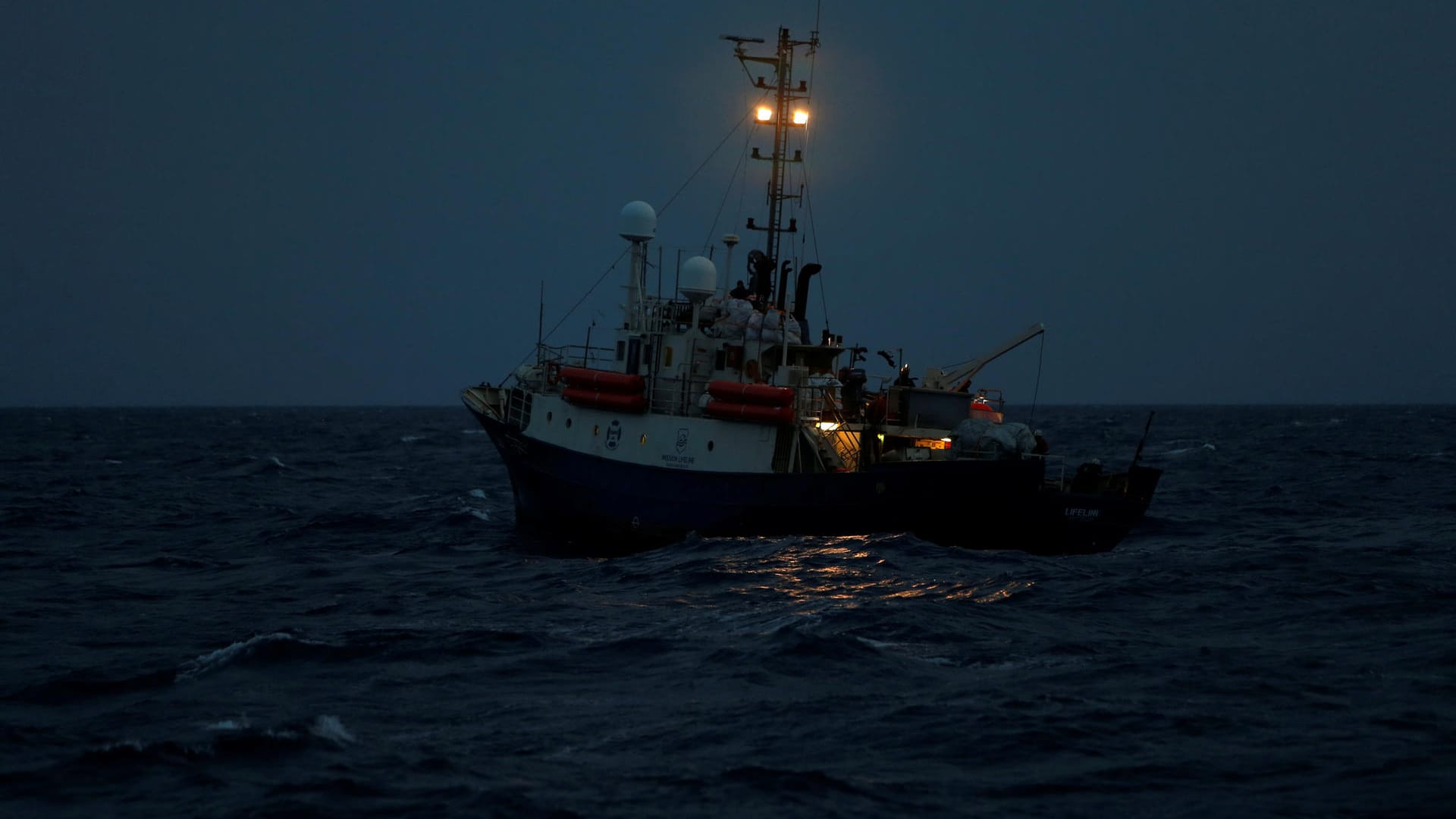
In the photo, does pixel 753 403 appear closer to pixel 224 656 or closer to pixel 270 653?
pixel 270 653

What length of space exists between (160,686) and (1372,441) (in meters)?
78.2

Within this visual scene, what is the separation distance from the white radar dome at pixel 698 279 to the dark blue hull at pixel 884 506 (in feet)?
13.9

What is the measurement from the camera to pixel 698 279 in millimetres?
29031

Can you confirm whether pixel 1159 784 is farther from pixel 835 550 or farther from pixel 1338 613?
pixel 835 550

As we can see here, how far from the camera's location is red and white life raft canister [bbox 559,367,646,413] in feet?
91.4

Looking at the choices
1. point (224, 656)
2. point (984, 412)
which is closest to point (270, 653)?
point (224, 656)

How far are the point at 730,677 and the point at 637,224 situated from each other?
17452mm

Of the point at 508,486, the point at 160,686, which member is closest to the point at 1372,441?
the point at 508,486

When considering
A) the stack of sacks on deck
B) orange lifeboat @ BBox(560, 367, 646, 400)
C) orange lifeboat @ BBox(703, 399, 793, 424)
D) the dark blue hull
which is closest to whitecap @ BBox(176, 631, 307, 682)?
the dark blue hull

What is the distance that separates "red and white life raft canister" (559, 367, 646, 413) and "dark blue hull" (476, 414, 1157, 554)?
128cm

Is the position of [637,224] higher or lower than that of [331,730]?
higher

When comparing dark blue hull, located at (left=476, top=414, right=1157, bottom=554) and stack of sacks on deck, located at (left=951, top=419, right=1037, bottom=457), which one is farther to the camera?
stack of sacks on deck, located at (left=951, top=419, right=1037, bottom=457)

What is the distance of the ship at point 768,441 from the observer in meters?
25.1

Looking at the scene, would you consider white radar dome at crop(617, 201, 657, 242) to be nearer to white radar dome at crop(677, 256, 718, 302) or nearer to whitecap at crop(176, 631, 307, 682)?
white radar dome at crop(677, 256, 718, 302)
